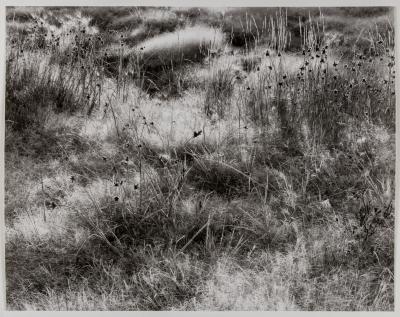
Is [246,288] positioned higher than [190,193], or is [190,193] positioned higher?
[190,193]

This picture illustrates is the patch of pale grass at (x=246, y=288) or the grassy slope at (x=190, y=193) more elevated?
the grassy slope at (x=190, y=193)

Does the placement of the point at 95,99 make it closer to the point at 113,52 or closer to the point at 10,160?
the point at 113,52

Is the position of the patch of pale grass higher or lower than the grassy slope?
lower

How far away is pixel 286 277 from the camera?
2.68 m

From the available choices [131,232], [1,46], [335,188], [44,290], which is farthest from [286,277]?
[1,46]

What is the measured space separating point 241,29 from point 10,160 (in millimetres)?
1431

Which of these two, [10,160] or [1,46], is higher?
[1,46]

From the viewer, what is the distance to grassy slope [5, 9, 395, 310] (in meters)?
2.68

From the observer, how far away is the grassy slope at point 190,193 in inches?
106

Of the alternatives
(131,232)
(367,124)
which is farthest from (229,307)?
(367,124)

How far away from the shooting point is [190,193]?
2.74 meters

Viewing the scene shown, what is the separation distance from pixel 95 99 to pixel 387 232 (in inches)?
67.8

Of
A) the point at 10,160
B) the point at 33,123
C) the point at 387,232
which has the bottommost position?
the point at 387,232

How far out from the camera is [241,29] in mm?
2812
